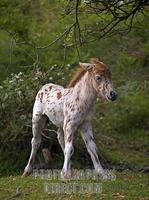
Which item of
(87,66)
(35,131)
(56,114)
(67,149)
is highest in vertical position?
(87,66)

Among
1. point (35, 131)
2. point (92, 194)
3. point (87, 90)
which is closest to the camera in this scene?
point (92, 194)

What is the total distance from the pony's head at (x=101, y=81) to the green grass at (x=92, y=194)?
1.37 m

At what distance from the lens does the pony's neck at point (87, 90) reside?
10242 mm

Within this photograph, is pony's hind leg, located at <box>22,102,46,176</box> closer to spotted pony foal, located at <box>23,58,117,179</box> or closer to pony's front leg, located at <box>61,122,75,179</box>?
spotted pony foal, located at <box>23,58,117,179</box>

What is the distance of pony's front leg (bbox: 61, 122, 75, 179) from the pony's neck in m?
0.49

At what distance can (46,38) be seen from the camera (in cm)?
1991

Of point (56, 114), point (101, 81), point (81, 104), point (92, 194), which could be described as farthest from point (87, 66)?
point (92, 194)

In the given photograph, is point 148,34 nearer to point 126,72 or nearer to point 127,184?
point 126,72

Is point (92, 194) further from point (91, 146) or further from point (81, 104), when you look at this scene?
point (81, 104)

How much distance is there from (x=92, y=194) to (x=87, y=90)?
192 centimetres

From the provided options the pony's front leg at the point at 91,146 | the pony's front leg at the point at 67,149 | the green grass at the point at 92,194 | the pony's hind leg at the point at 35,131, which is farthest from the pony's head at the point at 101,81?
the pony's hind leg at the point at 35,131

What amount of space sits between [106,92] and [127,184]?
1472 millimetres

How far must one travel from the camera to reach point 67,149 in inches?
396

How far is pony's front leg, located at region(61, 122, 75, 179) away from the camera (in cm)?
995
